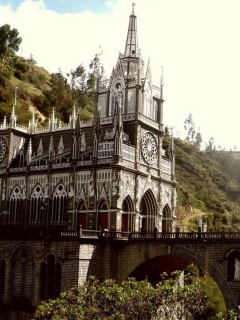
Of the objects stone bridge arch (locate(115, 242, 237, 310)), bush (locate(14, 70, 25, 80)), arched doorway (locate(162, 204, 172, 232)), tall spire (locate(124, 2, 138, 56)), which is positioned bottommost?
stone bridge arch (locate(115, 242, 237, 310))

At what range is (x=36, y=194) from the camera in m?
52.3

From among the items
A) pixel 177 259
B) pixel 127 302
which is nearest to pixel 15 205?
pixel 177 259

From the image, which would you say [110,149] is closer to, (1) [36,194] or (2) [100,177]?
(2) [100,177]

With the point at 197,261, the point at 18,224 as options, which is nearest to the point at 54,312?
the point at 197,261

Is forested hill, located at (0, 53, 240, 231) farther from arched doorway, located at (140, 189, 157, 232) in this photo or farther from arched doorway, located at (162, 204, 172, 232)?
arched doorway, located at (140, 189, 157, 232)

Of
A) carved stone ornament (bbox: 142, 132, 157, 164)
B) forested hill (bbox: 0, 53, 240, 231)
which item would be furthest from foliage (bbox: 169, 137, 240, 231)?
carved stone ornament (bbox: 142, 132, 157, 164)

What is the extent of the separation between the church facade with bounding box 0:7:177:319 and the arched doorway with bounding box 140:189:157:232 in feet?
0.33

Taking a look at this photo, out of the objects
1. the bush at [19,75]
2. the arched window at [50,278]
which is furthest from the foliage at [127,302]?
the bush at [19,75]

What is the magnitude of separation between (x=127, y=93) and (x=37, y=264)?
63.0 ft

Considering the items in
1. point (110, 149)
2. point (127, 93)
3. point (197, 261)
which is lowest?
point (197, 261)

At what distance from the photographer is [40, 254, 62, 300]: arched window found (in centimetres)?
4234

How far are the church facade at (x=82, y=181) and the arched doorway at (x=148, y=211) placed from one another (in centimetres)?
10

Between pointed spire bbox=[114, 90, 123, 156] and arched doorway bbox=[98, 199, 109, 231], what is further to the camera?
arched doorway bbox=[98, 199, 109, 231]

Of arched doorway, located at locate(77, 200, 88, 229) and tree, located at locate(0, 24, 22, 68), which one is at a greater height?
tree, located at locate(0, 24, 22, 68)
